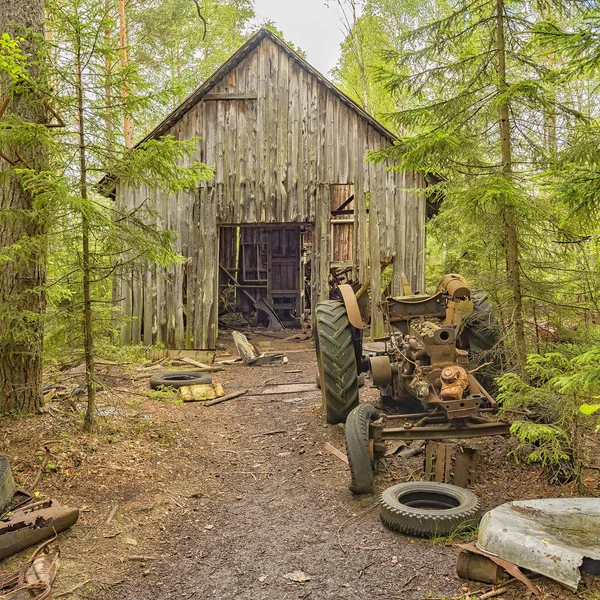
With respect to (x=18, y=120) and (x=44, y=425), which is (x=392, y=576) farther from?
(x=18, y=120)

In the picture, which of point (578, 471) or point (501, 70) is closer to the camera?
point (578, 471)

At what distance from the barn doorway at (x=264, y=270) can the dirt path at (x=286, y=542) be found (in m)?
12.7

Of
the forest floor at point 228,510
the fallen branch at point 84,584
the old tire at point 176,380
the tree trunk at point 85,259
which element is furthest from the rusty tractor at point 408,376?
the old tire at point 176,380

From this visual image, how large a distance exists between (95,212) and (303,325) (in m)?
12.7

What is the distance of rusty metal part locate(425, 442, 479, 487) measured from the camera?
163 inches

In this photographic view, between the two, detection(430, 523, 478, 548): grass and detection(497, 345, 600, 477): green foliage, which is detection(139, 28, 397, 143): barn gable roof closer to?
detection(497, 345, 600, 477): green foliage

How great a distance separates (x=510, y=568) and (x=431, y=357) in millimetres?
2234

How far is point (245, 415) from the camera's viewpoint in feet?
24.5

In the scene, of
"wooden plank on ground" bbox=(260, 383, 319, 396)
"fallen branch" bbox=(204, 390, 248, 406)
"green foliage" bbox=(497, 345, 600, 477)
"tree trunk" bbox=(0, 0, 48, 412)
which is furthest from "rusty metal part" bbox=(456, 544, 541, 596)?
"wooden plank on ground" bbox=(260, 383, 319, 396)

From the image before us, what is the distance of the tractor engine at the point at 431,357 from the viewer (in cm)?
433

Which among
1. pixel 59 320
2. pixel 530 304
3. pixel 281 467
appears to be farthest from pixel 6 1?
pixel 530 304

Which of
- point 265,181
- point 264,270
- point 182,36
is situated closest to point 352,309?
point 265,181

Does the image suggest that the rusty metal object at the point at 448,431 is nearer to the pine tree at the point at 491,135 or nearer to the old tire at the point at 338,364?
the pine tree at the point at 491,135

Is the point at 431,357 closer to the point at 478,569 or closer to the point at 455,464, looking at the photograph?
the point at 455,464
